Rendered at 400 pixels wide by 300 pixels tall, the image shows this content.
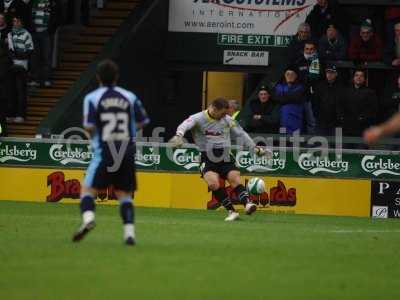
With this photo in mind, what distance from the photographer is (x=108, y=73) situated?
14367 mm

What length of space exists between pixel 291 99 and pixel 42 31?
6333 mm

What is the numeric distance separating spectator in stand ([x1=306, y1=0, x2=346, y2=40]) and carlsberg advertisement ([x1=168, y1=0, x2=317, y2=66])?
1.87 m

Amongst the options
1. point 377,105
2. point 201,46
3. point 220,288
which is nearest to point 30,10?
point 201,46

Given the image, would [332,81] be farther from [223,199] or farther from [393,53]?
[223,199]

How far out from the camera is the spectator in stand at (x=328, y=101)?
977 inches

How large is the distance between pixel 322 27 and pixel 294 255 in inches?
515

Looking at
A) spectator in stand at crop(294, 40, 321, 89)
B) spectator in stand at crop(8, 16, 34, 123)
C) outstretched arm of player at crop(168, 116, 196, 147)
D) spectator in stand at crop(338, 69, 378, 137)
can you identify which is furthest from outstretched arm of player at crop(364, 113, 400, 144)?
spectator in stand at crop(8, 16, 34, 123)

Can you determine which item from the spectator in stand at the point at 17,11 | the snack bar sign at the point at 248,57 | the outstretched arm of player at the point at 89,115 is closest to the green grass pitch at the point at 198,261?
the outstretched arm of player at the point at 89,115

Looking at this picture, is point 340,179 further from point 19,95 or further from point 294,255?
point 294,255

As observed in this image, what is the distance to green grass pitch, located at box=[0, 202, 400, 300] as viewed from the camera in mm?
11531

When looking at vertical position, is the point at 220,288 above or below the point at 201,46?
below

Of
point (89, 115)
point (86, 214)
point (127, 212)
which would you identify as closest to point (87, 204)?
point (86, 214)

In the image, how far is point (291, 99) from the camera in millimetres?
25031

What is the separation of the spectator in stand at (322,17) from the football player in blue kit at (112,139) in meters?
12.6
